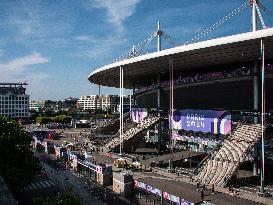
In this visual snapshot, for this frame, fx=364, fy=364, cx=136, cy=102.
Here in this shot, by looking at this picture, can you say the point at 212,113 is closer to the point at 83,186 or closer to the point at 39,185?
the point at 83,186

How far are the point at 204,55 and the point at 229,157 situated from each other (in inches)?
631

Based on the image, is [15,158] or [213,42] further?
[213,42]

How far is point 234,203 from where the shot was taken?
36.2 m

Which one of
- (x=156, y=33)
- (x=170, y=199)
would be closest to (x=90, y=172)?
(x=170, y=199)

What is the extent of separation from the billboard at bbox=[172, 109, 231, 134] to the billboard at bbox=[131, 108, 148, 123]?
41.0 feet

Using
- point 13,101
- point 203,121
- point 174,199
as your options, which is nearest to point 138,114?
point 203,121

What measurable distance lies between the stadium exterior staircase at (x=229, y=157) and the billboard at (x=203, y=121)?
4.29 m

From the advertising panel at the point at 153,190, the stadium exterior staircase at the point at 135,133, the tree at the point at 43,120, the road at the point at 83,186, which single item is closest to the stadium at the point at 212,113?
the stadium exterior staircase at the point at 135,133

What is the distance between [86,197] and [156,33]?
47.8 meters

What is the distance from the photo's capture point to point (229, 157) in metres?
47.8

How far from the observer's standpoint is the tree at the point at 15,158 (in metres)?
38.6

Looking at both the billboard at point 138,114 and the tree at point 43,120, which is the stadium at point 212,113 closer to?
the billboard at point 138,114

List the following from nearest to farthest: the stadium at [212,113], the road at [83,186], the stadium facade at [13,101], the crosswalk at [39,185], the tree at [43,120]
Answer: the road at [83,186], the stadium at [212,113], the crosswalk at [39,185], the tree at [43,120], the stadium facade at [13,101]

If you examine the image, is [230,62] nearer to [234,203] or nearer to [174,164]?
[174,164]
